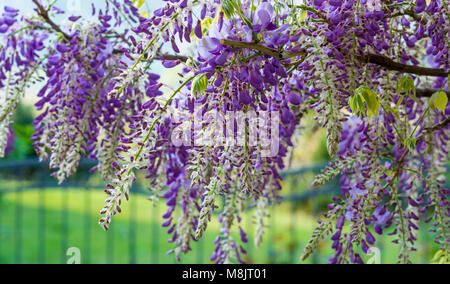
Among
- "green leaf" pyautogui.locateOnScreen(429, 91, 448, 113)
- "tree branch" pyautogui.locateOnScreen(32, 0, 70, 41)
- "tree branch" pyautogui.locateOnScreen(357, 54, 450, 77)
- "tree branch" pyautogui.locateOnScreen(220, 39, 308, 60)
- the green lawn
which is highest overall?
"tree branch" pyautogui.locateOnScreen(32, 0, 70, 41)

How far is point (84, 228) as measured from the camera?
5.12 meters

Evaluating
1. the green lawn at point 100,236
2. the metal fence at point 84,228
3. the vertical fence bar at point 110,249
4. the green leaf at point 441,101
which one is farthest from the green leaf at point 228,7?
the vertical fence bar at point 110,249

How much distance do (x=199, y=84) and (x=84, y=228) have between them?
197 inches

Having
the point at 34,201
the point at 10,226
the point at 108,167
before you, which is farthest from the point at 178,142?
the point at 34,201

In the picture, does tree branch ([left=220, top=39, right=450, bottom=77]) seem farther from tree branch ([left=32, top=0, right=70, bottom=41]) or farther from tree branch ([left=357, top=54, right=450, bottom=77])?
tree branch ([left=32, top=0, right=70, bottom=41])

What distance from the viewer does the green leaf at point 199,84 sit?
45cm

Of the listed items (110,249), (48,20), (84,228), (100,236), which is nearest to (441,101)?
(48,20)

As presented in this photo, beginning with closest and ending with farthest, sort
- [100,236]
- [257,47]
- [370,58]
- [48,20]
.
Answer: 1. [257,47]
2. [370,58]
3. [48,20]
4. [100,236]

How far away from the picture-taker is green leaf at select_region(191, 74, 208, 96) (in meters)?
0.45

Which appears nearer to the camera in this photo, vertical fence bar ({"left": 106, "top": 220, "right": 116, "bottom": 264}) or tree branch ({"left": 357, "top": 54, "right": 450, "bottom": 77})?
tree branch ({"left": 357, "top": 54, "right": 450, "bottom": 77})

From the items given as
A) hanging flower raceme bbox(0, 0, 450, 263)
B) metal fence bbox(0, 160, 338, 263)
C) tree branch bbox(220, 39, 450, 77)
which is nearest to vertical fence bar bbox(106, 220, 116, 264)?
metal fence bbox(0, 160, 338, 263)

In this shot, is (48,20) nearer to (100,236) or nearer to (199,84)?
(199,84)
